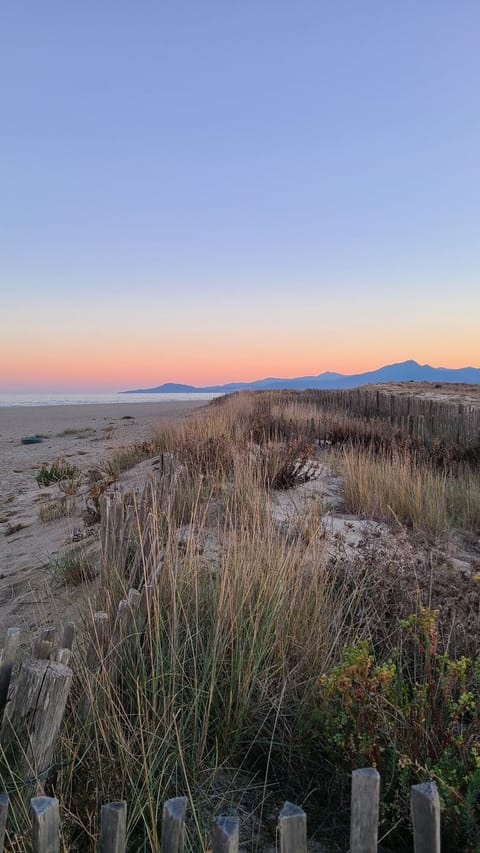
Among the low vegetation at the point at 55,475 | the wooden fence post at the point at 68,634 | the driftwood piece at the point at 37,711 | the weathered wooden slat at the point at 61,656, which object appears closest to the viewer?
the driftwood piece at the point at 37,711

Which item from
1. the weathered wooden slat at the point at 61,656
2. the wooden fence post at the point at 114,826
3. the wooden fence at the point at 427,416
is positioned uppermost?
the wooden fence at the point at 427,416

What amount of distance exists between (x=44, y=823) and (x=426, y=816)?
941 mm

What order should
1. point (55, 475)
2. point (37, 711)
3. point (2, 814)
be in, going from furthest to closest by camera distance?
point (55, 475) → point (37, 711) → point (2, 814)

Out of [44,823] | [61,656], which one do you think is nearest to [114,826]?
[44,823]

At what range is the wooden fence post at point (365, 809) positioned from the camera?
1.37 metres

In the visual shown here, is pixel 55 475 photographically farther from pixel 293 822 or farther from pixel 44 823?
pixel 293 822

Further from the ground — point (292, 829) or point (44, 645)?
point (44, 645)

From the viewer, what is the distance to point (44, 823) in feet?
4.56

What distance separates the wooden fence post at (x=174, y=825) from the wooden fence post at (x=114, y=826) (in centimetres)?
12

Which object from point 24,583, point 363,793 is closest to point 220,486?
point 24,583

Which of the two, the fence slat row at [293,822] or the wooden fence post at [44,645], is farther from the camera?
the wooden fence post at [44,645]

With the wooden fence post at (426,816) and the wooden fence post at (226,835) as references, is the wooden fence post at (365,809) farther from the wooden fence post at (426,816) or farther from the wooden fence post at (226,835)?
the wooden fence post at (226,835)

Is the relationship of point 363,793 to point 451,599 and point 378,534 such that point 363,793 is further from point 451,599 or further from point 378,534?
point 378,534

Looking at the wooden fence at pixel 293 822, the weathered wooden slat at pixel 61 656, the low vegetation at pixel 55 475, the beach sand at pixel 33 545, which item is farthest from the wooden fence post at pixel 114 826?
the low vegetation at pixel 55 475
